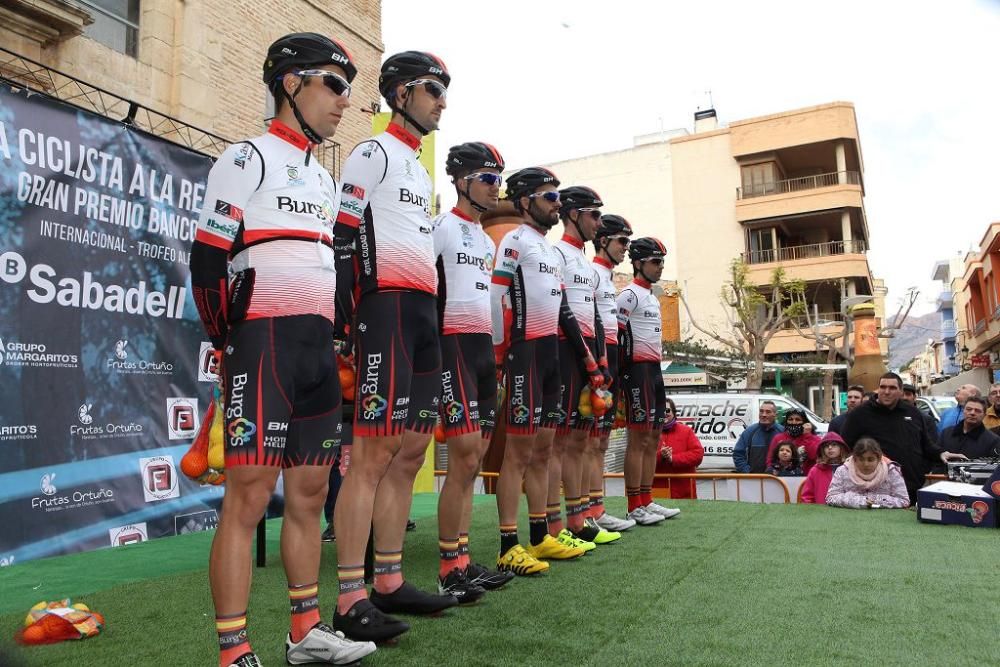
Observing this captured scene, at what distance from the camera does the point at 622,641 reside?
3102mm

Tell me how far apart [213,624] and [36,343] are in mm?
3439

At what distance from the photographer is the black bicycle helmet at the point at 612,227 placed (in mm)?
6531

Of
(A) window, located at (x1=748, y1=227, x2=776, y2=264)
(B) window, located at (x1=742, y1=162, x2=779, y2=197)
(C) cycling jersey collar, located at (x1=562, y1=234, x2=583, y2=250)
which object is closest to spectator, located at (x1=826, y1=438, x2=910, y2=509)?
(C) cycling jersey collar, located at (x1=562, y1=234, x2=583, y2=250)

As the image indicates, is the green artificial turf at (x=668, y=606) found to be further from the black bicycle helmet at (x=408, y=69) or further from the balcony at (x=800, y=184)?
the balcony at (x=800, y=184)

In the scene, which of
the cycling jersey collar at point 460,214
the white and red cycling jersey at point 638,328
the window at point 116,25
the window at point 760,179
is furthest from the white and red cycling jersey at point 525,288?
the window at point 760,179

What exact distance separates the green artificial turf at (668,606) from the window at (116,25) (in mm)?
7095

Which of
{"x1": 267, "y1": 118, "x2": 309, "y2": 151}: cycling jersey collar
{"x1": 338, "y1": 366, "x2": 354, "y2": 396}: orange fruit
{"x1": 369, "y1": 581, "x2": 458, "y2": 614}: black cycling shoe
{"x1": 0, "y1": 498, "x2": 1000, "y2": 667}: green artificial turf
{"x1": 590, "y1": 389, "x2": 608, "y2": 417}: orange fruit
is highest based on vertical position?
{"x1": 267, "y1": 118, "x2": 309, "y2": 151}: cycling jersey collar

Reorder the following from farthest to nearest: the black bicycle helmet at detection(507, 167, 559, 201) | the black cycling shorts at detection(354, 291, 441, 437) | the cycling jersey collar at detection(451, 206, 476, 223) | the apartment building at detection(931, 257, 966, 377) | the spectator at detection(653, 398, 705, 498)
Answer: the apartment building at detection(931, 257, 966, 377), the spectator at detection(653, 398, 705, 498), the black bicycle helmet at detection(507, 167, 559, 201), the cycling jersey collar at detection(451, 206, 476, 223), the black cycling shorts at detection(354, 291, 441, 437)

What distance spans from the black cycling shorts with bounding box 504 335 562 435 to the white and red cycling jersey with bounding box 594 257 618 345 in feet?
4.28

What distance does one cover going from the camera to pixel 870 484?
7.61 m

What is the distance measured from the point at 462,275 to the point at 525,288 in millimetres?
924

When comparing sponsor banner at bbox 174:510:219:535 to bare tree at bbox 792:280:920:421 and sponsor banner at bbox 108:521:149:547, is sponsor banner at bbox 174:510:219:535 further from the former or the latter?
bare tree at bbox 792:280:920:421

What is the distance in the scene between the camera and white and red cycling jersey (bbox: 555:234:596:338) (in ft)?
18.5

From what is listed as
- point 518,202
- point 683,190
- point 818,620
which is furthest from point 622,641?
point 683,190
